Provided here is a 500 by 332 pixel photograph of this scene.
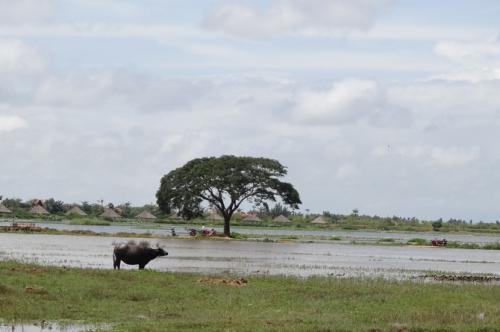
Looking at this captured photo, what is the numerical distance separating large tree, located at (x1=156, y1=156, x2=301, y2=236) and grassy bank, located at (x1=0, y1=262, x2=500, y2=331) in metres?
50.0

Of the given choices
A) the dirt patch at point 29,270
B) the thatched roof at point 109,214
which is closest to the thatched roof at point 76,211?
the thatched roof at point 109,214

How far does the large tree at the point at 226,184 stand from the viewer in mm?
79125

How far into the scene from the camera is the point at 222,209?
8069 cm

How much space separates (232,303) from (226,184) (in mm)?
56657

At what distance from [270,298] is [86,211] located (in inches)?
5957

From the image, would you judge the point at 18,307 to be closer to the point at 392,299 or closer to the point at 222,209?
the point at 392,299

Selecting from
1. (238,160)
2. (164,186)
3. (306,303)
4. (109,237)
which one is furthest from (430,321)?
(164,186)

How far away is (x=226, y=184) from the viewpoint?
259 ft

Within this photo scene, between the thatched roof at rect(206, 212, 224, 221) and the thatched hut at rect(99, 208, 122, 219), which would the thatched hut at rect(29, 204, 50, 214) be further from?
the thatched roof at rect(206, 212, 224, 221)

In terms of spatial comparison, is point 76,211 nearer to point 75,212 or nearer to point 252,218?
point 75,212

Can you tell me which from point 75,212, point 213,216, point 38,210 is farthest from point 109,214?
point 213,216

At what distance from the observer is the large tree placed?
7912 centimetres

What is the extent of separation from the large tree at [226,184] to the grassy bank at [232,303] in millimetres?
50006

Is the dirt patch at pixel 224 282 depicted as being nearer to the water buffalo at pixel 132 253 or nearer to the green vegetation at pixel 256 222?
the water buffalo at pixel 132 253
